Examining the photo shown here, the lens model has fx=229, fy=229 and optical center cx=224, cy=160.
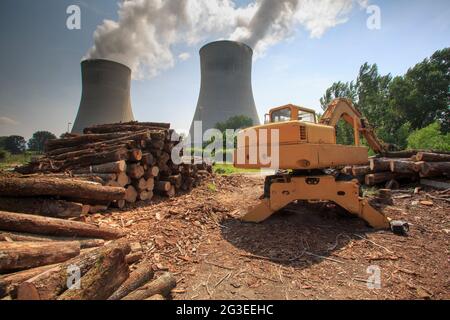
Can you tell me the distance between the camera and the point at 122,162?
5660 millimetres

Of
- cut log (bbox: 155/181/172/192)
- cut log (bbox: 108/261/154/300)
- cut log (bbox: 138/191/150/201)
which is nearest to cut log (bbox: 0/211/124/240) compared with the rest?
cut log (bbox: 108/261/154/300)

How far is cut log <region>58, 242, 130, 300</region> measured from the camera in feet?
6.82

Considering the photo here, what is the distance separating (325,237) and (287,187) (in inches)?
46.6

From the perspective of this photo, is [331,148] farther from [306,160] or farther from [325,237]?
[325,237]

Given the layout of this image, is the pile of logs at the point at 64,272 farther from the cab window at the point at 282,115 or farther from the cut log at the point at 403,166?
the cut log at the point at 403,166

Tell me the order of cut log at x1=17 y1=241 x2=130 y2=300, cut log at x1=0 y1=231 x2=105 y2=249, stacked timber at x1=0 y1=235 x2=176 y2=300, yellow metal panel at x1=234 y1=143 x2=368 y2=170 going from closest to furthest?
cut log at x1=17 y1=241 x2=130 y2=300
stacked timber at x1=0 y1=235 x2=176 y2=300
cut log at x1=0 y1=231 x2=105 y2=249
yellow metal panel at x1=234 y1=143 x2=368 y2=170

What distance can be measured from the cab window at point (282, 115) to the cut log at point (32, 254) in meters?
4.49

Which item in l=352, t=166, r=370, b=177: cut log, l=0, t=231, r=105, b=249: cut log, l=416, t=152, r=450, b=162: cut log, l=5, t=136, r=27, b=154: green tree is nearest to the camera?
l=0, t=231, r=105, b=249: cut log

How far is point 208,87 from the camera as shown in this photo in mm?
36688

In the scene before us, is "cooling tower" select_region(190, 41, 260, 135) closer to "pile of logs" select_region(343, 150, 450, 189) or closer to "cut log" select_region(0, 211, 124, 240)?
"pile of logs" select_region(343, 150, 450, 189)

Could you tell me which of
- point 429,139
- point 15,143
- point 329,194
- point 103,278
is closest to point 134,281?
point 103,278

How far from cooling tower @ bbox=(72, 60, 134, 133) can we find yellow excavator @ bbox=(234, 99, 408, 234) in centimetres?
2857
